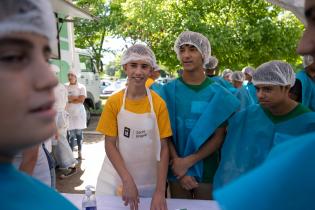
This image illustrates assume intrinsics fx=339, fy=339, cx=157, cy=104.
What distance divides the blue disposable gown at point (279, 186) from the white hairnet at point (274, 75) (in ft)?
6.06

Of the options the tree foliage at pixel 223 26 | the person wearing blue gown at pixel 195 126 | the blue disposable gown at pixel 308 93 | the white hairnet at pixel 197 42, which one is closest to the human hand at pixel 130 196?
the person wearing blue gown at pixel 195 126

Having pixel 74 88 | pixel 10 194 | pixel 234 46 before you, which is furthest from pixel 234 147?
pixel 234 46

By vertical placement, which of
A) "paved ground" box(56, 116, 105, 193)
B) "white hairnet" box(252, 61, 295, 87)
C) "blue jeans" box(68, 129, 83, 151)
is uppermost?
"white hairnet" box(252, 61, 295, 87)

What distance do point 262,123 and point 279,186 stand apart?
1.73 meters

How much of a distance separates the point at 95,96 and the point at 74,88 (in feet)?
17.3

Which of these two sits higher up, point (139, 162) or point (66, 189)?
point (139, 162)

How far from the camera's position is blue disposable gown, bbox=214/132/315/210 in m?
0.63

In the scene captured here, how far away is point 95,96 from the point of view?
36.7ft

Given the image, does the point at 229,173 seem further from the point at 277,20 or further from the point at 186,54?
the point at 277,20

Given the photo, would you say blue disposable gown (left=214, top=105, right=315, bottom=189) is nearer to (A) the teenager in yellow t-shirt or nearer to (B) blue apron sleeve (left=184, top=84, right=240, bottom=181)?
(B) blue apron sleeve (left=184, top=84, right=240, bottom=181)

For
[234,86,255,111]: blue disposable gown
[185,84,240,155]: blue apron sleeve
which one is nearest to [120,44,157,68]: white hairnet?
[185,84,240,155]: blue apron sleeve

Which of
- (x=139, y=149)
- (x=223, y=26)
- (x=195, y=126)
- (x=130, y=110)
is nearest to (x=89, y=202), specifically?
(x=139, y=149)

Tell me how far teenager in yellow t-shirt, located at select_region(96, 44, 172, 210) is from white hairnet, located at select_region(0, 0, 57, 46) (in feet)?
4.83

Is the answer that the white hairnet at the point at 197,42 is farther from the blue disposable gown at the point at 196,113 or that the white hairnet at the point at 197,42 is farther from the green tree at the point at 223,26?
the green tree at the point at 223,26
